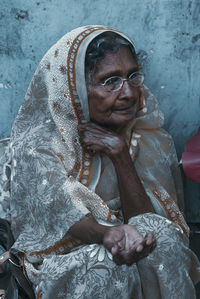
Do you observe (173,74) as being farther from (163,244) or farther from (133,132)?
(163,244)

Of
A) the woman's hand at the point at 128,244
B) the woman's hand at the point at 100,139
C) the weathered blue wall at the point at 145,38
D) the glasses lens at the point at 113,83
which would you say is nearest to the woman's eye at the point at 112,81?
the glasses lens at the point at 113,83

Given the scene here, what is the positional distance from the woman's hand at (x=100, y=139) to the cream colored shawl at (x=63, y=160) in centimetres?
5

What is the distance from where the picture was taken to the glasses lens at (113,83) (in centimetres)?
238

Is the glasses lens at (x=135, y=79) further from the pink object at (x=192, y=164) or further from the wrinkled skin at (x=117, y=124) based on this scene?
the pink object at (x=192, y=164)

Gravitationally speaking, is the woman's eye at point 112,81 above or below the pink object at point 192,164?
above

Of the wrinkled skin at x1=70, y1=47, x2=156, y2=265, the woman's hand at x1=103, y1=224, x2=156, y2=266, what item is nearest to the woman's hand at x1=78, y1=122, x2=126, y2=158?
the wrinkled skin at x1=70, y1=47, x2=156, y2=265

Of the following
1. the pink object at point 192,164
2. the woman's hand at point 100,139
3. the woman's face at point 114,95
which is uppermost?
the woman's face at point 114,95

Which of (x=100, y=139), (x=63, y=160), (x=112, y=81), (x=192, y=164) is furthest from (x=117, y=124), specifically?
(x=192, y=164)

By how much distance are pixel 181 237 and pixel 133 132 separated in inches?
24.8

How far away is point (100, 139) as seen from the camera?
2.43 m

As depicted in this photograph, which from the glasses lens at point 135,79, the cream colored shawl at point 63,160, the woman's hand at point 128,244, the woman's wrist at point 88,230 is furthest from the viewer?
the glasses lens at point 135,79

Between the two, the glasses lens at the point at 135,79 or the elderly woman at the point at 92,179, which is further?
the glasses lens at the point at 135,79

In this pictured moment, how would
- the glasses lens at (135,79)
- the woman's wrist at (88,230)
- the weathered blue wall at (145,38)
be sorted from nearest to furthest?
the woman's wrist at (88,230) < the glasses lens at (135,79) < the weathered blue wall at (145,38)

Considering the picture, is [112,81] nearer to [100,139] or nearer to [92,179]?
[100,139]
